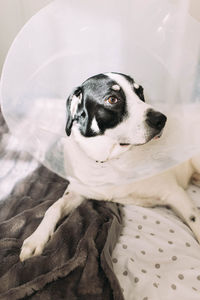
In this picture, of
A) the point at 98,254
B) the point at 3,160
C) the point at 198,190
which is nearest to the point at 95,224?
the point at 98,254

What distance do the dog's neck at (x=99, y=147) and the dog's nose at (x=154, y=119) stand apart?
149 millimetres

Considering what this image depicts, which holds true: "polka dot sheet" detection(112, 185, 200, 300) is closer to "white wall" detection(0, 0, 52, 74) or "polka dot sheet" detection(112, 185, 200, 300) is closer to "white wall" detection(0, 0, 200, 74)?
"white wall" detection(0, 0, 200, 74)

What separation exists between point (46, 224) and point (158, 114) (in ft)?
2.03

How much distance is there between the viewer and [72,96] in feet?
3.55

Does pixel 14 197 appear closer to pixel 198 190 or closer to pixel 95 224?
pixel 95 224

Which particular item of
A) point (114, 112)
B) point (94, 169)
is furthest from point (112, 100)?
point (94, 169)

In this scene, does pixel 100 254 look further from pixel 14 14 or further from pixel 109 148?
pixel 14 14

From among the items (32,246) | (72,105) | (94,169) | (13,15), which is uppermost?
(13,15)

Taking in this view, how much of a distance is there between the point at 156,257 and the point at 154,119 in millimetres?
489

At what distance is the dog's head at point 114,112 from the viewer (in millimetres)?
956

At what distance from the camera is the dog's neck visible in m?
1.08

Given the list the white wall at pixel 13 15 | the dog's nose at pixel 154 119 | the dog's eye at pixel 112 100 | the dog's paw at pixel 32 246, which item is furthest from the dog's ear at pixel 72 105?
the white wall at pixel 13 15

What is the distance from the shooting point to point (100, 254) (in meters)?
1.00

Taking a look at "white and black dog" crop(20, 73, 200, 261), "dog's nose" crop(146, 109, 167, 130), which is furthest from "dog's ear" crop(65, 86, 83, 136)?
"dog's nose" crop(146, 109, 167, 130)
